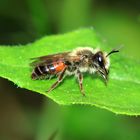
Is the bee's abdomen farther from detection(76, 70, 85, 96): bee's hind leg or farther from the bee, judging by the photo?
detection(76, 70, 85, 96): bee's hind leg

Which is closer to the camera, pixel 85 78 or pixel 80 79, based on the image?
pixel 80 79

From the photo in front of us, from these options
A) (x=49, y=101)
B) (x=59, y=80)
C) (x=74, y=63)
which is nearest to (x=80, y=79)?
(x=59, y=80)

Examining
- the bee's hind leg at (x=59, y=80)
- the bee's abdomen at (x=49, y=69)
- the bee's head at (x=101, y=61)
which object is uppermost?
the bee's head at (x=101, y=61)

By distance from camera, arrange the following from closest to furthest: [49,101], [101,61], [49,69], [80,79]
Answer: [80,79] → [49,69] → [101,61] → [49,101]

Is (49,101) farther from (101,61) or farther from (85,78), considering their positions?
(101,61)

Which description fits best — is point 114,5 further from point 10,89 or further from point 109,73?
point 109,73

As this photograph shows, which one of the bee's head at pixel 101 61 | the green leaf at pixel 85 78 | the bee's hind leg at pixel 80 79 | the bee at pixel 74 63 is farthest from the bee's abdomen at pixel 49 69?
the bee's head at pixel 101 61

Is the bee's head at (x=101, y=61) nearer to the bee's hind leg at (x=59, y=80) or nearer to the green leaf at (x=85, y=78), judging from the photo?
the green leaf at (x=85, y=78)
